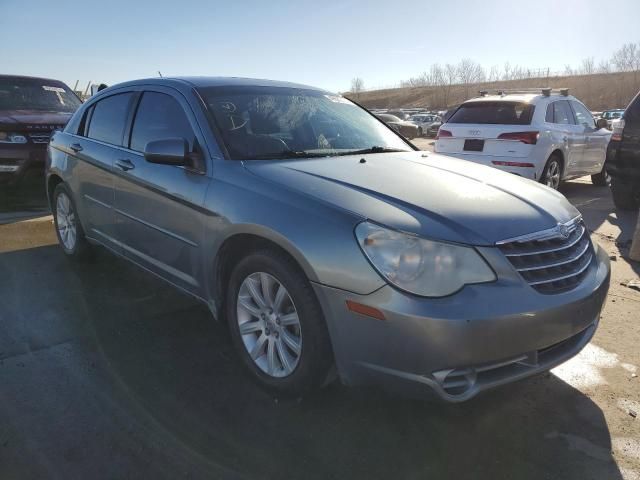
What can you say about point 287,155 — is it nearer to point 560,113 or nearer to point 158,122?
point 158,122

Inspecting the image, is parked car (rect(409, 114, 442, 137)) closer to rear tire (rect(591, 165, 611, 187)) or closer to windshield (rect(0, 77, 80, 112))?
rear tire (rect(591, 165, 611, 187))

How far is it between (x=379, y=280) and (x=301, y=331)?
20.2 inches

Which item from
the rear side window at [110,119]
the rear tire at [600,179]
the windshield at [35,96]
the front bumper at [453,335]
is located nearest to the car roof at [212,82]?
the rear side window at [110,119]

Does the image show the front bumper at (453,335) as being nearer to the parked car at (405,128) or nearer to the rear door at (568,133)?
the parked car at (405,128)

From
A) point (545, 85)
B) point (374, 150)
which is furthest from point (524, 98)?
point (545, 85)

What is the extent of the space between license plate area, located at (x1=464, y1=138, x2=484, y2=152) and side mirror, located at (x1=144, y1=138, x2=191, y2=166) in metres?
5.75

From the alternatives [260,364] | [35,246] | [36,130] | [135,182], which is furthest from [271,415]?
[36,130]

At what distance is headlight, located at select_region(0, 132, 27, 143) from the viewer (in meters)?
7.47

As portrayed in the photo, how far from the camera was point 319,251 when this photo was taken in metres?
2.28

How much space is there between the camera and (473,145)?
7.79m

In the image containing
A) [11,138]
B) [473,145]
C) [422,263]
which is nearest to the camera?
[422,263]

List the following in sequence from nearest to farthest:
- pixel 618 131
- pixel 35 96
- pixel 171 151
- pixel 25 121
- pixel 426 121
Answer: pixel 171 151, pixel 618 131, pixel 25 121, pixel 35 96, pixel 426 121

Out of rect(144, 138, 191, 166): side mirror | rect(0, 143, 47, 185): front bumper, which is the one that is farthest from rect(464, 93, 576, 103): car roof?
rect(0, 143, 47, 185): front bumper

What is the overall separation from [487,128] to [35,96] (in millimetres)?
7611
